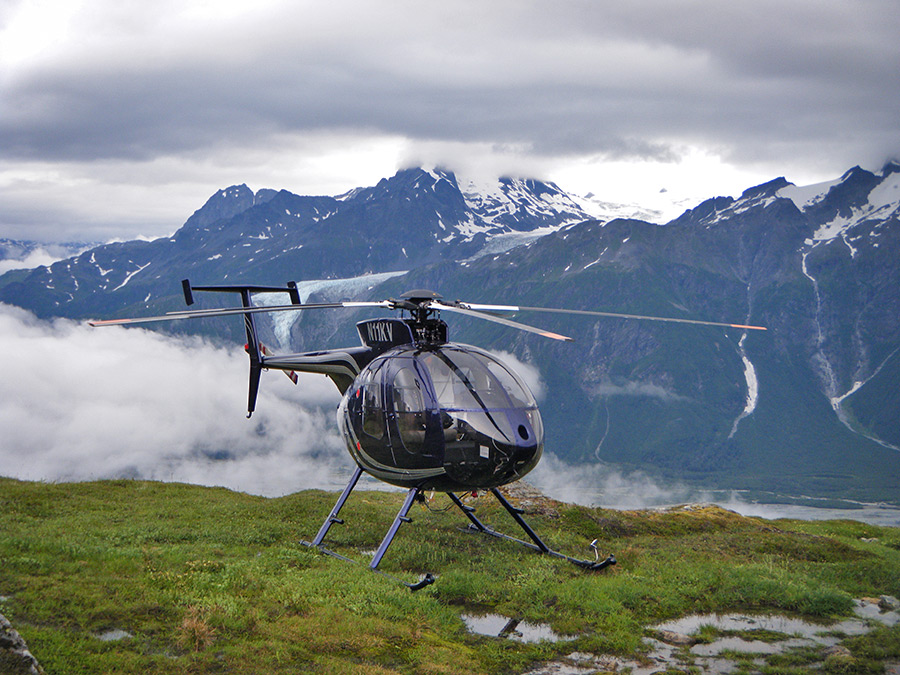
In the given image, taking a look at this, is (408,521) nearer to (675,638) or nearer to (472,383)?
(472,383)

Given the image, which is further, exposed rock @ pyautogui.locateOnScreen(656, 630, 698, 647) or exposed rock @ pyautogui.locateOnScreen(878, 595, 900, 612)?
exposed rock @ pyautogui.locateOnScreen(878, 595, 900, 612)

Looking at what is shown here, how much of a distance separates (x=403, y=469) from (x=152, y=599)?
647cm

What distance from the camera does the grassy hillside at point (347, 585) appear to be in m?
12.4

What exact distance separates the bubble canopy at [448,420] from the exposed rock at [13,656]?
30.3 feet

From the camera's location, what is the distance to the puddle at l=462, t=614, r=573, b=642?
14.2m

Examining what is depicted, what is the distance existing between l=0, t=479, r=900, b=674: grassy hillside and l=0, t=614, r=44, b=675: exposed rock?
87 centimetres

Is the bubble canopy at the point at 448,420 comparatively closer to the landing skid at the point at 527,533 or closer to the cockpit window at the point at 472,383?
the cockpit window at the point at 472,383

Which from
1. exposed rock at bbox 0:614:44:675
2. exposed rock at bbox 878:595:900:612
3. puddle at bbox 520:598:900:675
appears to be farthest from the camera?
exposed rock at bbox 878:595:900:612

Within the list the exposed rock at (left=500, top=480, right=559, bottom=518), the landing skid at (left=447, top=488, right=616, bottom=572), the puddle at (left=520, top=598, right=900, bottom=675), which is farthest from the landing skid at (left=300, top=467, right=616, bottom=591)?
the puddle at (left=520, top=598, right=900, bottom=675)

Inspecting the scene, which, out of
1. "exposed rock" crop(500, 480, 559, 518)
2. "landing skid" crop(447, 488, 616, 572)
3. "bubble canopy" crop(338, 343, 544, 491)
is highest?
"bubble canopy" crop(338, 343, 544, 491)

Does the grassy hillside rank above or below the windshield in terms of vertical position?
below

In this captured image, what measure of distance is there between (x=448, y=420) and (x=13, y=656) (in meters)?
9.79

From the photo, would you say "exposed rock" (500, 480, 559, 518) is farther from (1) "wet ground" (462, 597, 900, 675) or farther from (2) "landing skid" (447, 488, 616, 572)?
(1) "wet ground" (462, 597, 900, 675)

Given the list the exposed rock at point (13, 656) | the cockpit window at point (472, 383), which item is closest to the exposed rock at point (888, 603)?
the cockpit window at point (472, 383)
